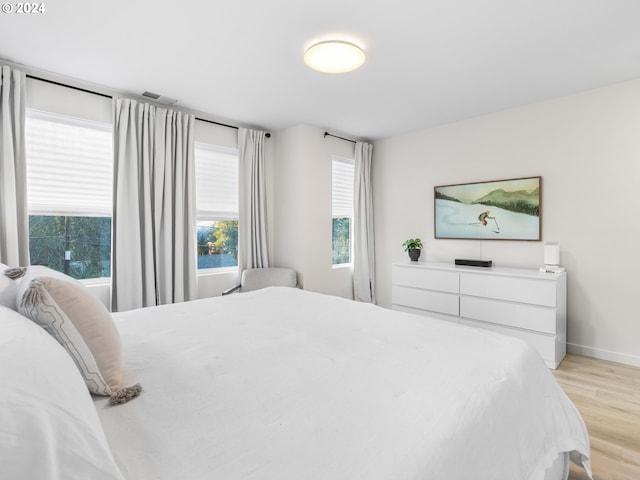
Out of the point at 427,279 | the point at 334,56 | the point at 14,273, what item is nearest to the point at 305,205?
the point at 427,279

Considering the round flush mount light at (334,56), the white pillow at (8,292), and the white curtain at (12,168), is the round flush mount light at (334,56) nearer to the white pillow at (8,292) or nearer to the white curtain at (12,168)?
the white pillow at (8,292)

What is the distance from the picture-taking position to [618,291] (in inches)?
125

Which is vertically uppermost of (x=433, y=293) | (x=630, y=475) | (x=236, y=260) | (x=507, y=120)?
(x=507, y=120)

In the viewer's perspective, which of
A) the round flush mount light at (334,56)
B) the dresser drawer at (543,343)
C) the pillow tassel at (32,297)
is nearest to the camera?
the pillow tassel at (32,297)

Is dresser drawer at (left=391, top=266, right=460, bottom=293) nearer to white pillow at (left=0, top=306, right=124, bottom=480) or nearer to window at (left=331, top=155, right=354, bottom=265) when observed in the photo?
window at (left=331, top=155, right=354, bottom=265)

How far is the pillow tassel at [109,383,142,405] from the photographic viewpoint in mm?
1058

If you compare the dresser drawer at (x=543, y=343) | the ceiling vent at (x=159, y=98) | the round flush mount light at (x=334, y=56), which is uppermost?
the ceiling vent at (x=159, y=98)

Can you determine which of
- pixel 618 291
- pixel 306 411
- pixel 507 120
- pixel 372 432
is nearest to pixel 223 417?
pixel 306 411

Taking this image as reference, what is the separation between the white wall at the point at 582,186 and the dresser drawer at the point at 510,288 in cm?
56

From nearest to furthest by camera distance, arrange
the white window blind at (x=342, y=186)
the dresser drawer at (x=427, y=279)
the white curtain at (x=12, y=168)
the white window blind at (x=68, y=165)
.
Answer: the white curtain at (x=12, y=168) → the white window blind at (x=68, y=165) → the dresser drawer at (x=427, y=279) → the white window blind at (x=342, y=186)

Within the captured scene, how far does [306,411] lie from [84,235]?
10.3 ft

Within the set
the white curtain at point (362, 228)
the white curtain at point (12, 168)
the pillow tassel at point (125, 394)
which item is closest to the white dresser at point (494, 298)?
the white curtain at point (362, 228)

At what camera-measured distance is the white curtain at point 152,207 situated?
10.5 ft

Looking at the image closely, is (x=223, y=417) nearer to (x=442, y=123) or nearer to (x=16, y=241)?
(x=16, y=241)
